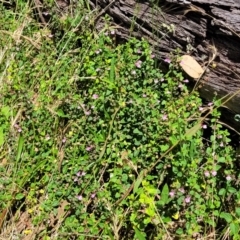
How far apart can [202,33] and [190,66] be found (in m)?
0.21

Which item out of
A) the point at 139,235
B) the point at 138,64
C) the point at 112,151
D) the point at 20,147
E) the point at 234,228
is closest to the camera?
the point at 234,228

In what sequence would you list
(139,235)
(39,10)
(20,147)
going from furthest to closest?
(39,10) < (20,147) < (139,235)

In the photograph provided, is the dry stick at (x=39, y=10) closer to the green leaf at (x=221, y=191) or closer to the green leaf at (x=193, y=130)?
the green leaf at (x=193, y=130)

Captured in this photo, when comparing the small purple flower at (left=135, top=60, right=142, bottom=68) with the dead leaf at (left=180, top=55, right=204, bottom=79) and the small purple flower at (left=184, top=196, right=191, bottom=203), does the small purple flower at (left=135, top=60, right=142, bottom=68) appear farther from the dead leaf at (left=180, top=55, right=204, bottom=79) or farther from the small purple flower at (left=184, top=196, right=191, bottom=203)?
the small purple flower at (left=184, top=196, right=191, bottom=203)

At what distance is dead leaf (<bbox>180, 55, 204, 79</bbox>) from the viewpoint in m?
3.03

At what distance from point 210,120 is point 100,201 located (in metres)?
0.80

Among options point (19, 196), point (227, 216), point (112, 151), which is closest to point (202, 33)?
point (112, 151)

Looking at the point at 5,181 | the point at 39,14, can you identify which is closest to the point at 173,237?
the point at 5,181

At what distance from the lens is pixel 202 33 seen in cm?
294

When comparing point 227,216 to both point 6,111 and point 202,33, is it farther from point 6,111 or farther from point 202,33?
point 6,111

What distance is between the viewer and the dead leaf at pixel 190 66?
3.03 m

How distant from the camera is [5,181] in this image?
2.88 m

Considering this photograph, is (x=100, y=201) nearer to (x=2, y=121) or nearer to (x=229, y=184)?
(x=229, y=184)

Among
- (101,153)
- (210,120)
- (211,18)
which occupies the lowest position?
(101,153)
